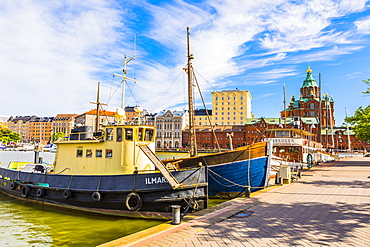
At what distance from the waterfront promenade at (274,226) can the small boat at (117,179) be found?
227cm

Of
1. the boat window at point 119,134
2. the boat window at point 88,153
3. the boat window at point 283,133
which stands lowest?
the boat window at point 88,153

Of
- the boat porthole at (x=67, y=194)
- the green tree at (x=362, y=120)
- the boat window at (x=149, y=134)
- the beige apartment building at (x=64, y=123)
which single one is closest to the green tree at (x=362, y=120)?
the green tree at (x=362, y=120)

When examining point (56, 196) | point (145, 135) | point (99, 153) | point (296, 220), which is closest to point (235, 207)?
point (296, 220)

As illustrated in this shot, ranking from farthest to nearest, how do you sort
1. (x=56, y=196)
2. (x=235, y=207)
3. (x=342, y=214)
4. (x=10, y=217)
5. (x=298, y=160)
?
(x=298, y=160)
(x=56, y=196)
(x=10, y=217)
(x=235, y=207)
(x=342, y=214)

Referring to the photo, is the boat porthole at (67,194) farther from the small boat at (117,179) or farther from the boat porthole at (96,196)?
the boat porthole at (96,196)

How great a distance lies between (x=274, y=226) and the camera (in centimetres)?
839

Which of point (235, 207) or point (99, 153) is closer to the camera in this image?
point (235, 207)

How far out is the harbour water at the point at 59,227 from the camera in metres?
10.5

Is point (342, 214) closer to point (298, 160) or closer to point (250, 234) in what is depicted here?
point (250, 234)

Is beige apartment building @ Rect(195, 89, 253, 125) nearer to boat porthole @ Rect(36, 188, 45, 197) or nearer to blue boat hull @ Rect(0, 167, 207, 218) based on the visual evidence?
boat porthole @ Rect(36, 188, 45, 197)

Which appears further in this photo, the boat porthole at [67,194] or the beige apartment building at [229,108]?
the beige apartment building at [229,108]

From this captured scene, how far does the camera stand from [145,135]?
14.6m

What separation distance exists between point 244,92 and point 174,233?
361 ft

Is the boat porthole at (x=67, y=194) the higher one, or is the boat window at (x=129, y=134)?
the boat window at (x=129, y=134)
